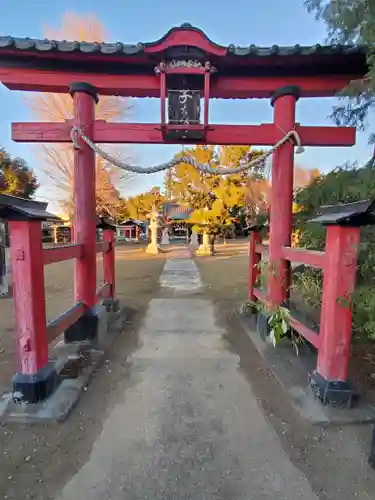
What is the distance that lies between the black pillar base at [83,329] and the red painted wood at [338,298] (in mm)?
2439

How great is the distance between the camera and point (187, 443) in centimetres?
186

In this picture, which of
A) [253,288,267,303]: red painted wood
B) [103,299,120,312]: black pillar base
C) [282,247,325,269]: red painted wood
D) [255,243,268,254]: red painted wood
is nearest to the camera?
[282,247,325,269]: red painted wood

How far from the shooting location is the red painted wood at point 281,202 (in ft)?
11.1

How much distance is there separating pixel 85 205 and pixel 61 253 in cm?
87

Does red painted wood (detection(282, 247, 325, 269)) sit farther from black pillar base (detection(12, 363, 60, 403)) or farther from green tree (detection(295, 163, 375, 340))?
black pillar base (detection(12, 363, 60, 403))

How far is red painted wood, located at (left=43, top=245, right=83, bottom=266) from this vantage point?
96.9 inches

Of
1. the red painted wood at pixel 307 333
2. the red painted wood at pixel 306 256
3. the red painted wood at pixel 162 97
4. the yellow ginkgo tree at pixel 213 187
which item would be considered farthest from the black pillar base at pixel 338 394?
the yellow ginkgo tree at pixel 213 187

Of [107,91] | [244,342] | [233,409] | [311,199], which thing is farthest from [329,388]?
[107,91]

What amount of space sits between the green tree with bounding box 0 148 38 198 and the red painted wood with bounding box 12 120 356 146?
1392cm

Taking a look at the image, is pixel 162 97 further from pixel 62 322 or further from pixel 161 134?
pixel 62 322

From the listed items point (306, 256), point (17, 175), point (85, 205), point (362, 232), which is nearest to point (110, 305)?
point (85, 205)

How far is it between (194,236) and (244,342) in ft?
72.7

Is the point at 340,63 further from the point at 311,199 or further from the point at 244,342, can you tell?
the point at 244,342

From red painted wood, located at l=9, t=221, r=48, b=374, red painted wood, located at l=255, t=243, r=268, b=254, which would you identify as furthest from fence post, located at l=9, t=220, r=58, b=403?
red painted wood, located at l=255, t=243, r=268, b=254
